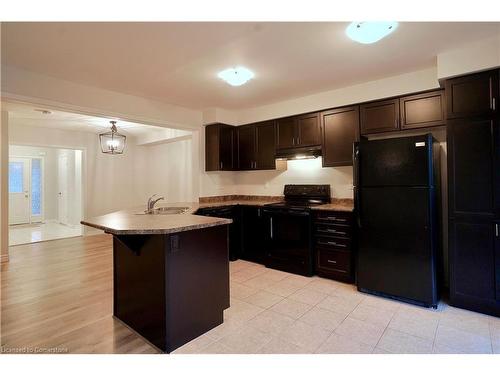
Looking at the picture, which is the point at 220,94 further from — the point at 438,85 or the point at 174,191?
the point at 174,191

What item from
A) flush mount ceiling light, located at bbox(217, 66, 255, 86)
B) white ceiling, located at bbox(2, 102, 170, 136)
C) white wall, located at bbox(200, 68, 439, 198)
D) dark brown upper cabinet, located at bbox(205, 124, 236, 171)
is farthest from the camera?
white ceiling, located at bbox(2, 102, 170, 136)

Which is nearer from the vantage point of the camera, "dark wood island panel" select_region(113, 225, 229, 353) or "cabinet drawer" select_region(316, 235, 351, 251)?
"dark wood island panel" select_region(113, 225, 229, 353)

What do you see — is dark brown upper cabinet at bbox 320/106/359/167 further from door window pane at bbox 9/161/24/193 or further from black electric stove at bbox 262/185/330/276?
door window pane at bbox 9/161/24/193

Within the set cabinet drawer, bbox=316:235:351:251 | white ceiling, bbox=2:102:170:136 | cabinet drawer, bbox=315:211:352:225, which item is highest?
white ceiling, bbox=2:102:170:136

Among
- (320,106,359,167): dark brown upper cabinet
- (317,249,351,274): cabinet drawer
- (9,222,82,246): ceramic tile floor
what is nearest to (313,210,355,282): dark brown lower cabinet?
(317,249,351,274): cabinet drawer

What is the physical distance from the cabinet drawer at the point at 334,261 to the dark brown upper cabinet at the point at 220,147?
2107 millimetres

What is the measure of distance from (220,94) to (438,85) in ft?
8.46

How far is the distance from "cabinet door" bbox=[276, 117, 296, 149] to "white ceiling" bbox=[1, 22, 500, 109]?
699mm

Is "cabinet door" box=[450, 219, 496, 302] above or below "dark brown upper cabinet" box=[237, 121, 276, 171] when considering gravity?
below

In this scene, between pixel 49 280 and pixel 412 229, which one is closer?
pixel 412 229

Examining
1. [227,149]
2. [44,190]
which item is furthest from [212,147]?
[44,190]

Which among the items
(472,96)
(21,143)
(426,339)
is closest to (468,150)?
(472,96)

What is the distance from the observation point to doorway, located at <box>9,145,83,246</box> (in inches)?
285

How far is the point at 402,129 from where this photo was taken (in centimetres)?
312
